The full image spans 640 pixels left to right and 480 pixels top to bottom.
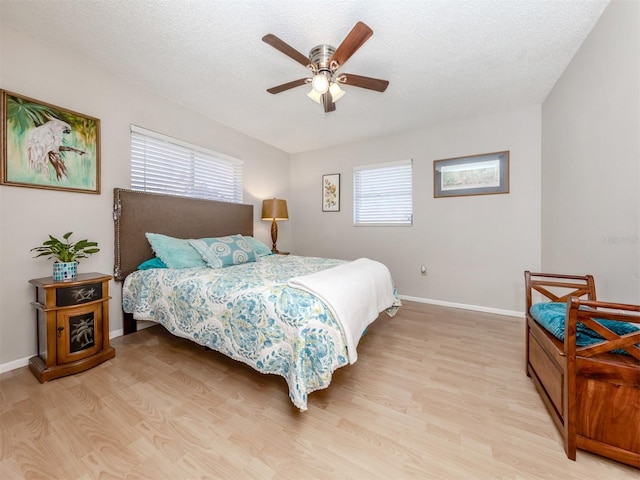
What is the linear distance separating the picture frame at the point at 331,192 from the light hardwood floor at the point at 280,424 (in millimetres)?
2724

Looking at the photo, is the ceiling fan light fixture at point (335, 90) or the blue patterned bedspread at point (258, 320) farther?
the ceiling fan light fixture at point (335, 90)

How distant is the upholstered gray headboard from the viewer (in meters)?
2.44

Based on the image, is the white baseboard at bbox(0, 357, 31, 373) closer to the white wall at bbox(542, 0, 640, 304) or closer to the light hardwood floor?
the light hardwood floor

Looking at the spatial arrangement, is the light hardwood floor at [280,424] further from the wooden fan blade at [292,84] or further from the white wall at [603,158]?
the wooden fan blade at [292,84]

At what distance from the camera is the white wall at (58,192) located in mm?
1857

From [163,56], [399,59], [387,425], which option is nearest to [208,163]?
[163,56]

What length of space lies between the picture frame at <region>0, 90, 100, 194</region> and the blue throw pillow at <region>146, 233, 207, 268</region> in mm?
663

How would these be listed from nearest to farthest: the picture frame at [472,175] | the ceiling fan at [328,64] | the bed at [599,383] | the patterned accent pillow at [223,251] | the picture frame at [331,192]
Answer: the bed at [599,383], the ceiling fan at [328,64], the patterned accent pillow at [223,251], the picture frame at [472,175], the picture frame at [331,192]

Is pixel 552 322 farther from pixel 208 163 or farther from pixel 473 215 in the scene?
pixel 208 163

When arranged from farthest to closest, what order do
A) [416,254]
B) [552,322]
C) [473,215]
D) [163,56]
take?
[416,254] → [473,215] → [163,56] → [552,322]

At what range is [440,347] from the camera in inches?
89.3

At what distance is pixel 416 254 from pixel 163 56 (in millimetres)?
3634

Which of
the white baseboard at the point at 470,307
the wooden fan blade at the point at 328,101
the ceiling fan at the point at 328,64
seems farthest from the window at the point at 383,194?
the ceiling fan at the point at 328,64

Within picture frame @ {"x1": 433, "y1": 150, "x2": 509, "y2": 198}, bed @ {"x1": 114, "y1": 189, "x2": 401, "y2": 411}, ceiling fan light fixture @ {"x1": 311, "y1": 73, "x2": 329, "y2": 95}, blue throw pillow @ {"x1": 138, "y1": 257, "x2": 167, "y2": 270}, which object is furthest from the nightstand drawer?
picture frame @ {"x1": 433, "y1": 150, "x2": 509, "y2": 198}
